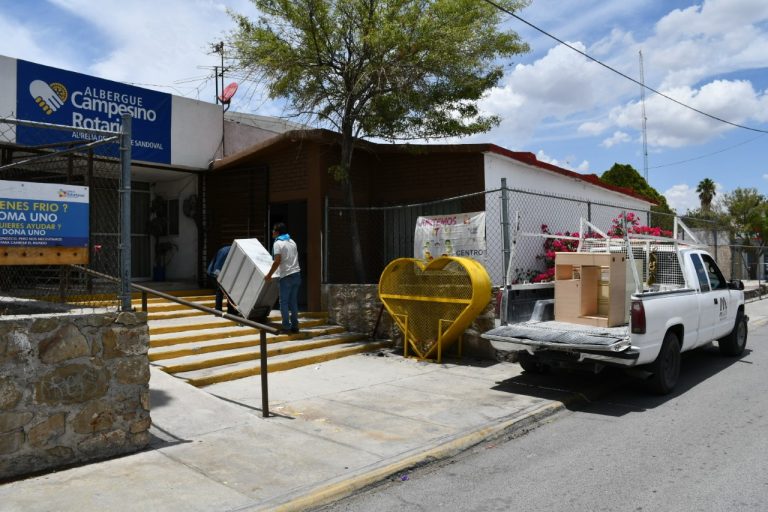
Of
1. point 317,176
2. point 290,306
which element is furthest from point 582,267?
point 317,176

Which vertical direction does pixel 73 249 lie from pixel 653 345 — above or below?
above

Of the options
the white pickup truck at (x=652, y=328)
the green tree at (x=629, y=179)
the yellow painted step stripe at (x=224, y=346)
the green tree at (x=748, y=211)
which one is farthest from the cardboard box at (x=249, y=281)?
the green tree at (x=748, y=211)

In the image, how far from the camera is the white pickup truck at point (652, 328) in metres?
6.46

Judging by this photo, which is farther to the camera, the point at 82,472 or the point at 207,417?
the point at 207,417

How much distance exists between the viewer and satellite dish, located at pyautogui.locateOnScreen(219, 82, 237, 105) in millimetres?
14605

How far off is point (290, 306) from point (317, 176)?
2.85m

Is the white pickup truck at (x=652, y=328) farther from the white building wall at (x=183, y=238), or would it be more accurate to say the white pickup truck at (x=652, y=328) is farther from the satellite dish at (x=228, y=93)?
the satellite dish at (x=228, y=93)

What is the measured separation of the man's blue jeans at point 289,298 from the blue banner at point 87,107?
3.83m

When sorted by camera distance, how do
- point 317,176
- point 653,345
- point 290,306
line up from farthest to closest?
point 317,176 < point 290,306 < point 653,345

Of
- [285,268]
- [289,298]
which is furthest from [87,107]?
[289,298]

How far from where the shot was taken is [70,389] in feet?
15.5

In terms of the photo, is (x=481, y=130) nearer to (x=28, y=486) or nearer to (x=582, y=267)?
(x=582, y=267)

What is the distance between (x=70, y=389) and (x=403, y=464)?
270 centimetres

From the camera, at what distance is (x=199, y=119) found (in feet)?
42.5
